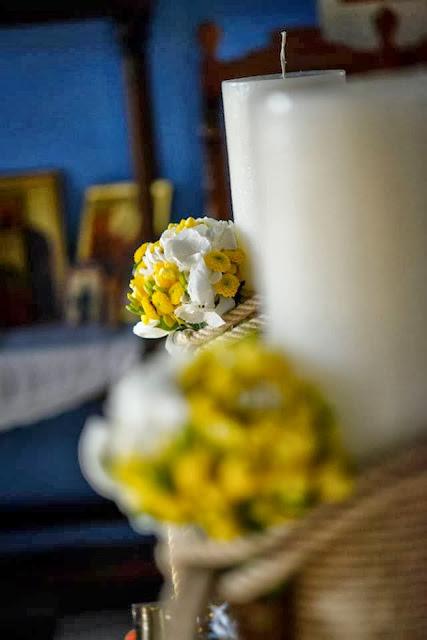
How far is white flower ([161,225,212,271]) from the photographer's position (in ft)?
2.19

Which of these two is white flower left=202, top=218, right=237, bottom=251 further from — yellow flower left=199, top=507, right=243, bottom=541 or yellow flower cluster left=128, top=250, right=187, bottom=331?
yellow flower left=199, top=507, right=243, bottom=541

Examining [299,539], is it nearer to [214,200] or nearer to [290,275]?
[290,275]

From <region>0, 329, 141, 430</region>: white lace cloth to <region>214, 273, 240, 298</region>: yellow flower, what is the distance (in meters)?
1.96

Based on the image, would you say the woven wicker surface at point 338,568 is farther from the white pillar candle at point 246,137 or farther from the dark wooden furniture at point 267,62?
the dark wooden furniture at point 267,62

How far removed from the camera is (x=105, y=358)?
2.62 m

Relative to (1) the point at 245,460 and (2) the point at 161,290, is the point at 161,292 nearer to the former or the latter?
(2) the point at 161,290

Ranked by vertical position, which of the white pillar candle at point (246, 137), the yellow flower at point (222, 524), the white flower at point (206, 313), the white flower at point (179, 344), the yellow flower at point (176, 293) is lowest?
the yellow flower at point (222, 524)

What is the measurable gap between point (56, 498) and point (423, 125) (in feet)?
8.36

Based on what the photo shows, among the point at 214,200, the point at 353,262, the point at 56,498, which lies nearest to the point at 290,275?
the point at 353,262

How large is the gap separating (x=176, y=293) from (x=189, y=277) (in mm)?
13

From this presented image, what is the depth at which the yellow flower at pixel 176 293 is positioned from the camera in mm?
671

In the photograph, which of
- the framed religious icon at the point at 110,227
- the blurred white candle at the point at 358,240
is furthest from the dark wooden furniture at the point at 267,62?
the blurred white candle at the point at 358,240

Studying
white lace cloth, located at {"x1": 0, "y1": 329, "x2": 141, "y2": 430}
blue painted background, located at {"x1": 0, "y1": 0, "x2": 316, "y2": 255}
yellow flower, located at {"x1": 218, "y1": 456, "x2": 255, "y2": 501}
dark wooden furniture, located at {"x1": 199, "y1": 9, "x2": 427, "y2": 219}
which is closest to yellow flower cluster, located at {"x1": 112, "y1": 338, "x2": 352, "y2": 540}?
yellow flower, located at {"x1": 218, "y1": 456, "x2": 255, "y2": 501}

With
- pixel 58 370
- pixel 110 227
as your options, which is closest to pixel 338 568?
pixel 58 370
